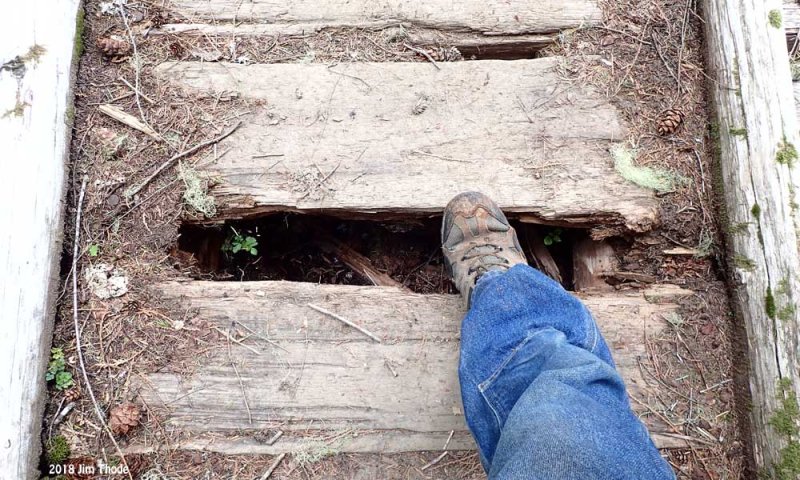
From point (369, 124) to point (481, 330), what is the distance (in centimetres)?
113

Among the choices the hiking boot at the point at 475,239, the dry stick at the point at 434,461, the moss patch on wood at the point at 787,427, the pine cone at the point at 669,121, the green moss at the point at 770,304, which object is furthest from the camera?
the pine cone at the point at 669,121

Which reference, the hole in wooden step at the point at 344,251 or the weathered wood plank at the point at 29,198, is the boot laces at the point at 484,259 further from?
the weathered wood plank at the point at 29,198

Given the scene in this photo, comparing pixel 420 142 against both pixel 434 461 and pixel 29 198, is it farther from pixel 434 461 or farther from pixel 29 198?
pixel 29 198

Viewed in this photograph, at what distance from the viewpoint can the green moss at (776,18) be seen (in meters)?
2.34

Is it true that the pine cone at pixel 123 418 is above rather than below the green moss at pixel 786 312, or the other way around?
below

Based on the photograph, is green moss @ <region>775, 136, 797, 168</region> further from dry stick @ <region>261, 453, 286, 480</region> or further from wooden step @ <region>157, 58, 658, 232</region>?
dry stick @ <region>261, 453, 286, 480</region>

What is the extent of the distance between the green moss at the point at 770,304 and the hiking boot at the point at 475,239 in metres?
1.01

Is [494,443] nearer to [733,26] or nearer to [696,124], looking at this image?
[696,124]

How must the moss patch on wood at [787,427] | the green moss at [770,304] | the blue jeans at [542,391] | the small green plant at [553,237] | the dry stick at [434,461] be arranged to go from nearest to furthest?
the blue jeans at [542,391]
the moss patch on wood at [787,427]
the green moss at [770,304]
the dry stick at [434,461]
the small green plant at [553,237]

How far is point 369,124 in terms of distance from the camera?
8.20 feet

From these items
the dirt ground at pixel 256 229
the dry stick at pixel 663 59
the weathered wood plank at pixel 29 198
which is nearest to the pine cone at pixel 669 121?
the dirt ground at pixel 256 229

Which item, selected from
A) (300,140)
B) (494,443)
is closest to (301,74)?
(300,140)

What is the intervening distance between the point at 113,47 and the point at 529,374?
2471mm

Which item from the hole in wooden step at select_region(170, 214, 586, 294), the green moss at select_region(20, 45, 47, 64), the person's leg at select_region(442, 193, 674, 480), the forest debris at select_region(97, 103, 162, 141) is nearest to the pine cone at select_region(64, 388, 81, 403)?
the hole in wooden step at select_region(170, 214, 586, 294)
